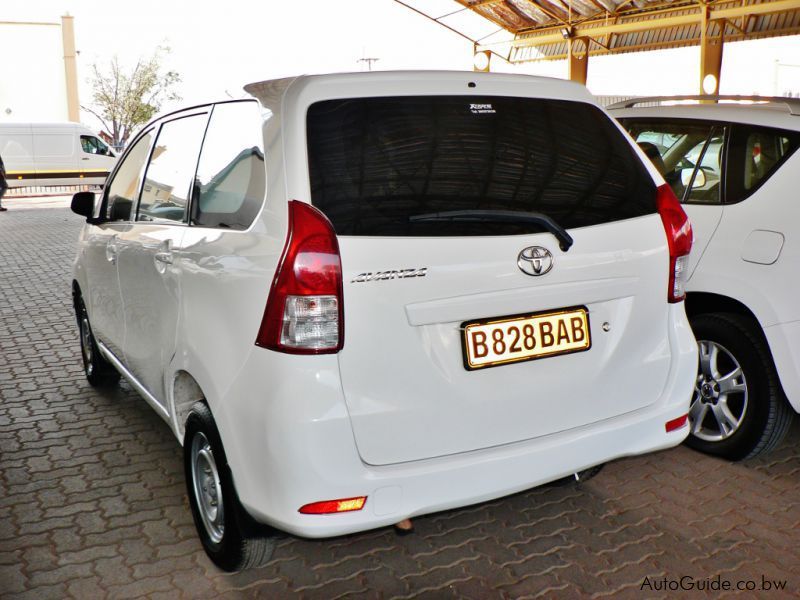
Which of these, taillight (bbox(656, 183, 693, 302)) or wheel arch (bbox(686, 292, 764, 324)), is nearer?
taillight (bbox(656, 183, 693, 302))

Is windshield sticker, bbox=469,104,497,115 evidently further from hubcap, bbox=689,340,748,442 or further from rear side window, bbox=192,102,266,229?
hubcap, bbox=689,340,748,442

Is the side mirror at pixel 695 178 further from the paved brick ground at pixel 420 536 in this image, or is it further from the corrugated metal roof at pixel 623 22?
the corrugated metal roof at pixel 623 22

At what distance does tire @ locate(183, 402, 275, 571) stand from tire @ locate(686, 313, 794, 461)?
2367mm

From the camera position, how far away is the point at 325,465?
243 cm

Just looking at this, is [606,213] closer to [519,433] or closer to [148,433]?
[519,433]

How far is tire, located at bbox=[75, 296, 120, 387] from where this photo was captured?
206 inches

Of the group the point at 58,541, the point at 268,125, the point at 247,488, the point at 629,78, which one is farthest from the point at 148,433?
the point at 629,78

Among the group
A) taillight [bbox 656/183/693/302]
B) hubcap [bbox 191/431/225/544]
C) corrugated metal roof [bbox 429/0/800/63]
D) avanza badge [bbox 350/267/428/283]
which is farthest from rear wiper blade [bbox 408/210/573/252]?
corrugated metal roof [bbox 429/0/800/63]

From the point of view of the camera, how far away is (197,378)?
9.39 ft

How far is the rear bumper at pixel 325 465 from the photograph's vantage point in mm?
2412

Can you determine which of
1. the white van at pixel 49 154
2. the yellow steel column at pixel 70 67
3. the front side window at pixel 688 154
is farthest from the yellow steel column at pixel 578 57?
the yellow steel column at pixel 70 67

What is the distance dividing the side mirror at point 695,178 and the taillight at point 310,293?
2.47 meters

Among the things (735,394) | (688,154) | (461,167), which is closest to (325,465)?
(461,167)

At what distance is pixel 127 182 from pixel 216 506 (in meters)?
1.93
